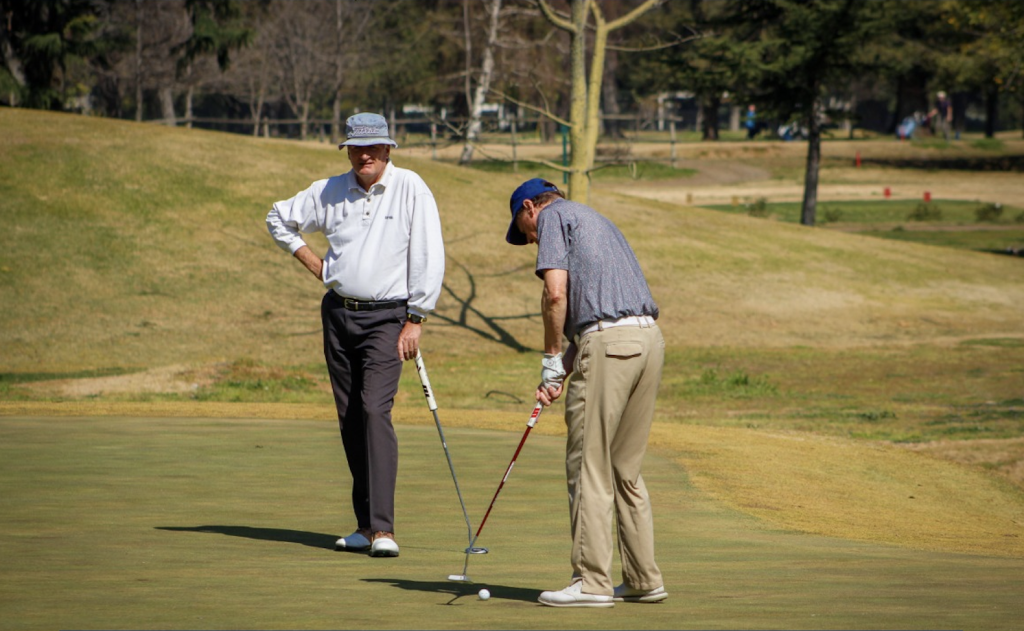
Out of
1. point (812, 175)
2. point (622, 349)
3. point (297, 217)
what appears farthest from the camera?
point (812, 175)

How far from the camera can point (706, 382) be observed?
20.9 metres

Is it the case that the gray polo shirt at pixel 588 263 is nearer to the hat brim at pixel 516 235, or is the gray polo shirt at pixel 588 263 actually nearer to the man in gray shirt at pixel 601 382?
the man in gray shirt at pixel 601 382

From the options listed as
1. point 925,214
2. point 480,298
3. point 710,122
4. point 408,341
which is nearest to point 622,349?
point 408,341

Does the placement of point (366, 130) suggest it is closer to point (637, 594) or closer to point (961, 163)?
point (637, 594)

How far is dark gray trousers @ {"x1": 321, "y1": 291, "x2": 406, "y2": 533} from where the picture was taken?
714cm

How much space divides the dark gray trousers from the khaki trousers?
5.06 feet

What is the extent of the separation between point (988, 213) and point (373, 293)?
160ft

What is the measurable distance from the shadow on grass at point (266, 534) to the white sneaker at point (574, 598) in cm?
200

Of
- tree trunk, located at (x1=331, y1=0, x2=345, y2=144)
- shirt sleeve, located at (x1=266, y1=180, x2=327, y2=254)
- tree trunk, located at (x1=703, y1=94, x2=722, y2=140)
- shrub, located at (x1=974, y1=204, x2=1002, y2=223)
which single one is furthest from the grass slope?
tree trunk, located at (x1=703, y1=94, x2=722, y2=140)

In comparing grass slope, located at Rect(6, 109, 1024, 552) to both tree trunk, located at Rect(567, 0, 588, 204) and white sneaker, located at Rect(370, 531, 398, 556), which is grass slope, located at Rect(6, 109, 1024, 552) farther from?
white sneaker, located at Rect(370, 531, 398, 556)

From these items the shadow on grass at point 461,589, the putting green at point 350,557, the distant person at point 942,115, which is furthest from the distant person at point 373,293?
the distant person at point 942,115

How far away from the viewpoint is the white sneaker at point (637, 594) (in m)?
5.88

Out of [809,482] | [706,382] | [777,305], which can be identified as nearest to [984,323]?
[777,305]

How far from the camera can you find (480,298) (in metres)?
27.4
